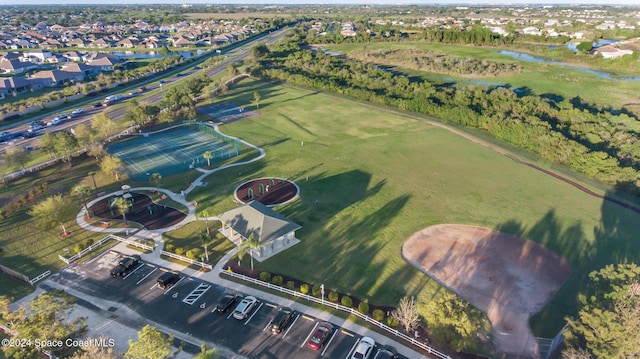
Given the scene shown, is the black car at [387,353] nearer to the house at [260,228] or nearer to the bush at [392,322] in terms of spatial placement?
the bush at [392,322]

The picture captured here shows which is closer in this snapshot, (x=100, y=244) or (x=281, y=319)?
(x=281, y=319)

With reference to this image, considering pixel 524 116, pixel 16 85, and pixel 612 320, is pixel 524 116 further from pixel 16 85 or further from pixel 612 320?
pixel 16 85

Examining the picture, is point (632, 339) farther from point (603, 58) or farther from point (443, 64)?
point (603, 58)

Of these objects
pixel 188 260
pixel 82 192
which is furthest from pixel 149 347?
pixel 82 192

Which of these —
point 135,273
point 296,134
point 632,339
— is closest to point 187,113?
point 296,134

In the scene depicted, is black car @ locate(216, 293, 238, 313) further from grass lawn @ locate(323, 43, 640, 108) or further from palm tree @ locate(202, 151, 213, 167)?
grass lawn @ locate(323, 43, 640, 108)
